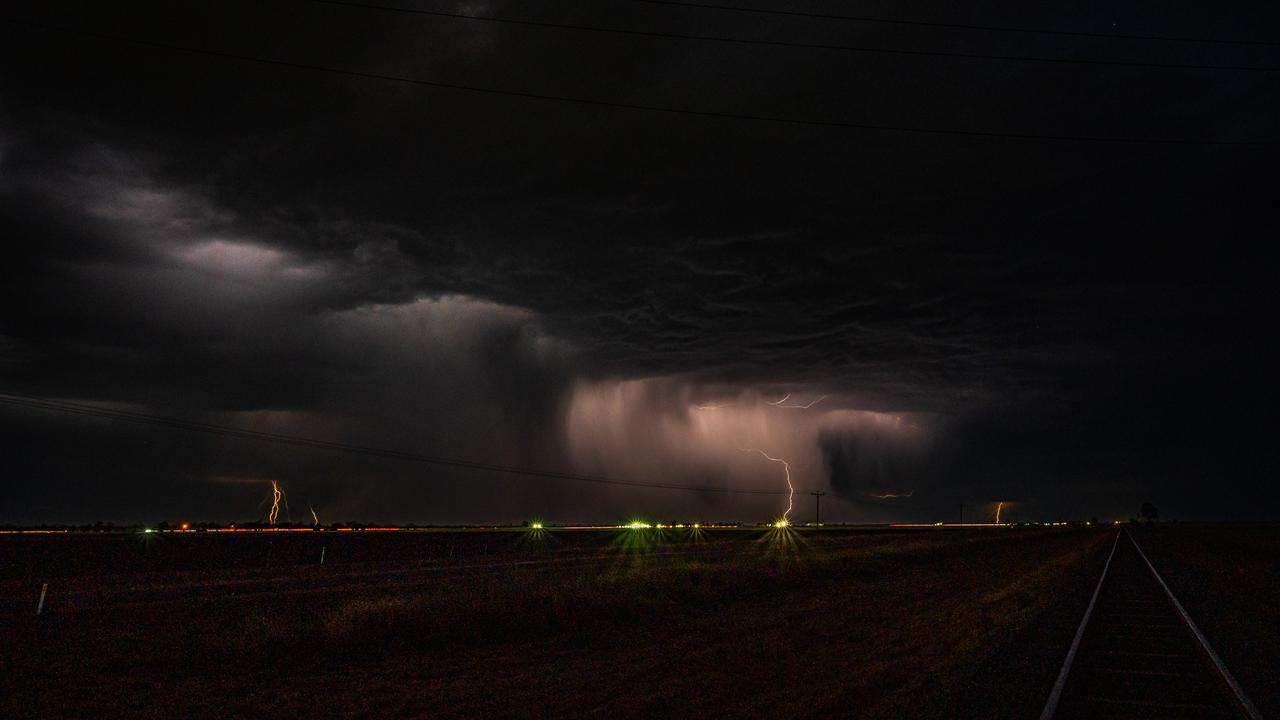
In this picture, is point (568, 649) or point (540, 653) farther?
point (568, 649)

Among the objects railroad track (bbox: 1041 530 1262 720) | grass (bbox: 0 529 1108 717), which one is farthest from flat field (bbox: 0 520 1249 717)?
railroad track (bbox: 1041 530 1262 720)

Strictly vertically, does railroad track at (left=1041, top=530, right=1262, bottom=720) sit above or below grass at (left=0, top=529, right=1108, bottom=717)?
above

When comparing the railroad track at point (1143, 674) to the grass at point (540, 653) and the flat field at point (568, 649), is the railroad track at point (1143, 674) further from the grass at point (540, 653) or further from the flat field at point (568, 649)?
the grass at point (540, 653)

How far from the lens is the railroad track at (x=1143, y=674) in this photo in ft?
35.0

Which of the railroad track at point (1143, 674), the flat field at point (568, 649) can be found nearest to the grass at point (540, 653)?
the flat field at point (568, 649)

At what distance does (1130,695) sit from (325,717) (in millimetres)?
12018

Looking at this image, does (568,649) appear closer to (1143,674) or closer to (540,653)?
(540,653)

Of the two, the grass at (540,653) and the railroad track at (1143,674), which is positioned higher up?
the railroad track at (1143,674)

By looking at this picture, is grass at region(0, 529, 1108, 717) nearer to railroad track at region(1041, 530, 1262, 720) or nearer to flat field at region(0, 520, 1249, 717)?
flat field at region(0, 520, 1249, 717)

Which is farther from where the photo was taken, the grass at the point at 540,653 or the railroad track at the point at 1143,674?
the grass at the point at 540,653

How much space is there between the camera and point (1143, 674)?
43.0 ft

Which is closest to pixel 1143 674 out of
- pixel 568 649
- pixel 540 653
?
pixel 568 649

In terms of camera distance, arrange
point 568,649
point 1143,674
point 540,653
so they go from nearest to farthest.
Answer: point 1143,674 → point 540,653 → point 568,649

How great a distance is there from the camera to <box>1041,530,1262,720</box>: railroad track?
1068cm
